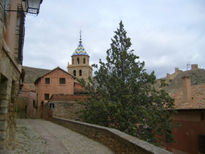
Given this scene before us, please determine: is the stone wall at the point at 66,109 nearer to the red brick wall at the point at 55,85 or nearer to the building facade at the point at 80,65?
the red brick wall at the point at 55,85

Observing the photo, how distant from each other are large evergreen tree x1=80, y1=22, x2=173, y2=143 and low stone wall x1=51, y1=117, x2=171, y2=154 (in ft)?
8.58

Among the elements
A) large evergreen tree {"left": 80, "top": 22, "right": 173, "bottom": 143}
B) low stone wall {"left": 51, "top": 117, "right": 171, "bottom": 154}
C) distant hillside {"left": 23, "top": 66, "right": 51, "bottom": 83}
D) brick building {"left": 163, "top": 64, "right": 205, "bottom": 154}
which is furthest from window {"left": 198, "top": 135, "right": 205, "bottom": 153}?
distant hillside {"left": 23, "top": 66, "right": 51, "bottom": 83}

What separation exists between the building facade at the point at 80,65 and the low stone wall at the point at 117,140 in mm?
41367

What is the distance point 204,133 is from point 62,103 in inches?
534

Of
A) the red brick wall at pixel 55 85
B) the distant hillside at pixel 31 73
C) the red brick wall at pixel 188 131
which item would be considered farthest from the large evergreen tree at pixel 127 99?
the distant hillside at pixel 31 73

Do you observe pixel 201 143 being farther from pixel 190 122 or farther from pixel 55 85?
pixel 55 85

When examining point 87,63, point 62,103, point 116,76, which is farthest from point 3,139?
point 87,63

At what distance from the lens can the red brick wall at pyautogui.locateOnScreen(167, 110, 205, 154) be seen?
13.6 metres

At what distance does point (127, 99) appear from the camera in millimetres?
13875

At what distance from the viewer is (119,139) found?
271 inches

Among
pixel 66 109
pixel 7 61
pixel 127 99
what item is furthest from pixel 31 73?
pixel 7 61

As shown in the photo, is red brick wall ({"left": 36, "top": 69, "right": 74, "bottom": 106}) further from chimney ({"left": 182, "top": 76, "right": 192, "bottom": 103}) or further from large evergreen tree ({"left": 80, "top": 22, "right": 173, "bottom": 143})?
chimney ({"left": 182, "top": 76, "right": 192, "bottom": 103})

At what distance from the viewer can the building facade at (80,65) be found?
53406mm

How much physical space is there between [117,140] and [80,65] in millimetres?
46821
